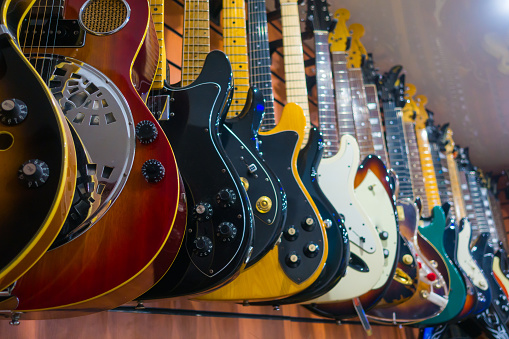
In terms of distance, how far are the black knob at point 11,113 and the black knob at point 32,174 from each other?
2.6 inches

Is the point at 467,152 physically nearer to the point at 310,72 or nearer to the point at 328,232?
the point at 310,72

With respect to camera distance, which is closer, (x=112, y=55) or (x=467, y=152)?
(x=112, y=55)

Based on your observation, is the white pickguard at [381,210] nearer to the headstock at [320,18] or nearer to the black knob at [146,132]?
the headstock at [320,18]

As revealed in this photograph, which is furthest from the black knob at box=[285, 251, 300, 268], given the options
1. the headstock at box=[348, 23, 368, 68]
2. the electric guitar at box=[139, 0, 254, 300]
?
the headstock at box=[348, 23, 368, 68]

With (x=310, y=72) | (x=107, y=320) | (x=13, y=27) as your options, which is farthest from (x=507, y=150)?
(x=13, y=27)

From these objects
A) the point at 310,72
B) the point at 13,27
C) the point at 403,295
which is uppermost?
the point at 310,72

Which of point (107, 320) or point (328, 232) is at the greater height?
point (328, 232)

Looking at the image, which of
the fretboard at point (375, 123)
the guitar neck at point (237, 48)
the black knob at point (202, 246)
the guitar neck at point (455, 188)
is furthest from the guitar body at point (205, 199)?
the guitar neck at point (455, 188)

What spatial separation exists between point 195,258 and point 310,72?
1962 millimetres

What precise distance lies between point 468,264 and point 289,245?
5.54 feet

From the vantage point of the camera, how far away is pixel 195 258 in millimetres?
1040

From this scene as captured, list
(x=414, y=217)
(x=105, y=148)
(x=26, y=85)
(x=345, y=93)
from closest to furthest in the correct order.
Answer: (x=26, y=85) → (x=105, y=148) → (x=414, y=217) → (x=345, y=93)

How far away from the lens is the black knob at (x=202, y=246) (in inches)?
40.6

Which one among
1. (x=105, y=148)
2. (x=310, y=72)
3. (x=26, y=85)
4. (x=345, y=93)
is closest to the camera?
(x=26, y=85)
